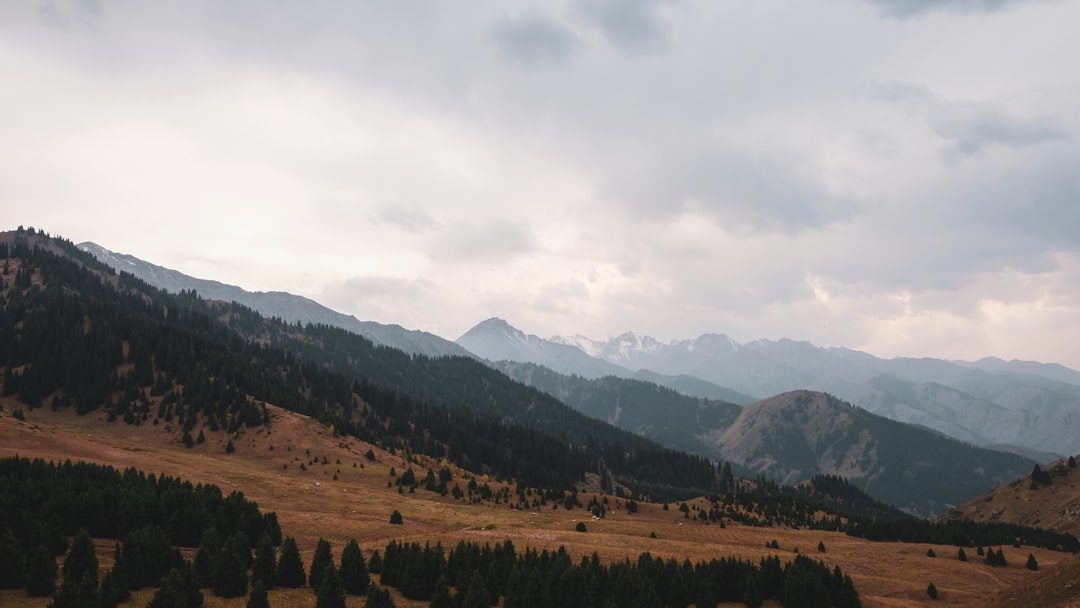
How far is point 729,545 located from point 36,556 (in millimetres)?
87567

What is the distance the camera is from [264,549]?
162ft

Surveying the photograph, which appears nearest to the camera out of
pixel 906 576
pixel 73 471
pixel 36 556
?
pixel 36 556

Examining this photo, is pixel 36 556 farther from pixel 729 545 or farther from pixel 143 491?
pixel 729 545

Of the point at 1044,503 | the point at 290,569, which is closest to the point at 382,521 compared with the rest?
the point at 290,569

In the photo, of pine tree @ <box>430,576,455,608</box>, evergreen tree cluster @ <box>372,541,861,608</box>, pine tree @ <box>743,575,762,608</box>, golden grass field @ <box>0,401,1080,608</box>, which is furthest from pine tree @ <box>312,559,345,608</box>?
pine tree @ <box>743,575,762,608</box>

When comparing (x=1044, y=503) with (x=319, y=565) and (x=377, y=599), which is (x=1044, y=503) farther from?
(x=319, y=565)

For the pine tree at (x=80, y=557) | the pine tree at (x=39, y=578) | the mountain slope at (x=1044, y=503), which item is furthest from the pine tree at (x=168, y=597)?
the mountain slope at (x=1044, y=503)

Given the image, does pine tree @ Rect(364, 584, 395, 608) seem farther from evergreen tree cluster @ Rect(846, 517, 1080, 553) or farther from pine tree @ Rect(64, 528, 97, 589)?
evergreen tree cluster @ Rect(846, 517, 1080, 553)

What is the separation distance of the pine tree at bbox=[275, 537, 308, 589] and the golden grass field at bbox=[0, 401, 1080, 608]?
161 cm

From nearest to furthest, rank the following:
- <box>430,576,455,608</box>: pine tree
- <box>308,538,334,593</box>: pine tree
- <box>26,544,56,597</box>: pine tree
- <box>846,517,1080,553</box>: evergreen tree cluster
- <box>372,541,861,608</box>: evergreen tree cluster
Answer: <box>26,544,56,597</box>: pine tree < <box>430,576,455,608</box>: pine tree < <box>372,541,861,608</box>: evergreen tree cluster < <box>308,538,334,593</box>: pine tree < <box>846,517,1080,553</box>: evergreen tree cluster

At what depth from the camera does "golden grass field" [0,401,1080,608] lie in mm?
70312

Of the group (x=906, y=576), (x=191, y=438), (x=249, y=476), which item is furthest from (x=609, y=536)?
(x=191, y=438)

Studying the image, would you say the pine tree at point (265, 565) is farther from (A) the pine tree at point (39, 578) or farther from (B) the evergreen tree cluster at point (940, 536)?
(B) the evergreen tree cluster at point (940, 536)

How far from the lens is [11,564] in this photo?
4278 centimetres
